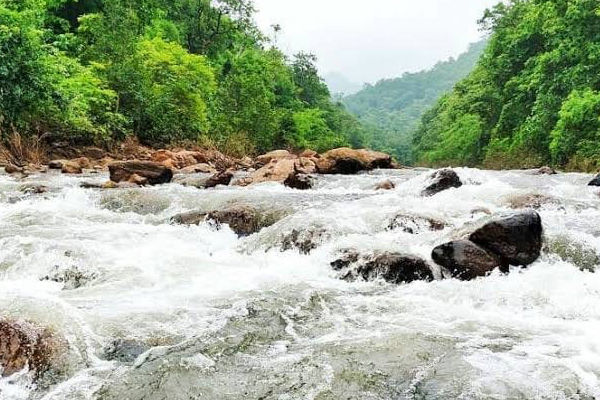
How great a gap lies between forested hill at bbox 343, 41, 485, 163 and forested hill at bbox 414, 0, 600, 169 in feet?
258

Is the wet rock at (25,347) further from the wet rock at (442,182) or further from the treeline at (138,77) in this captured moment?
the treeline at (138,77)

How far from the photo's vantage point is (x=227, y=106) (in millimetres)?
29625

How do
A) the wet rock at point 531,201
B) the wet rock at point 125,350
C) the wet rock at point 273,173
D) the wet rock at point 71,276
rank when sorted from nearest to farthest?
1. the wet rock at point 125,350
2. the wet rock at point 71,276
3. the wet rock at point 531,201
4. the wet rock at point 273,173

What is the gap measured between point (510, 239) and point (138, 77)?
1885cm

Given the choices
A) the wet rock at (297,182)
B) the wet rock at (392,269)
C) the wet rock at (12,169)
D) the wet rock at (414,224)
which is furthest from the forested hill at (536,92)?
the wet rock at (12,169)

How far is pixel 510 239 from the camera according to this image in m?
6.57

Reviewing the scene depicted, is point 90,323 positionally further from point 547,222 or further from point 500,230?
point 547,222

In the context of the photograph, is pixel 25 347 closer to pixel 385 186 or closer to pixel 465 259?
pixel 465 259

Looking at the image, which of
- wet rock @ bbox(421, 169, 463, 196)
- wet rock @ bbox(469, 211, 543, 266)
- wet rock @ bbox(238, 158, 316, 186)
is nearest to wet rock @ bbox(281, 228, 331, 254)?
wet rock @ bbox(469, 211, 543, 266)

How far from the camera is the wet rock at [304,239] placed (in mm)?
7590

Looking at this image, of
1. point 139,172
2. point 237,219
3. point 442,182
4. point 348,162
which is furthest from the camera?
point 348,162

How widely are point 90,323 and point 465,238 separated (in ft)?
14.1

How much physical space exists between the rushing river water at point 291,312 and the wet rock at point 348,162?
8.47 m

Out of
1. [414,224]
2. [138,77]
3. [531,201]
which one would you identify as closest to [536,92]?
[138,77]
